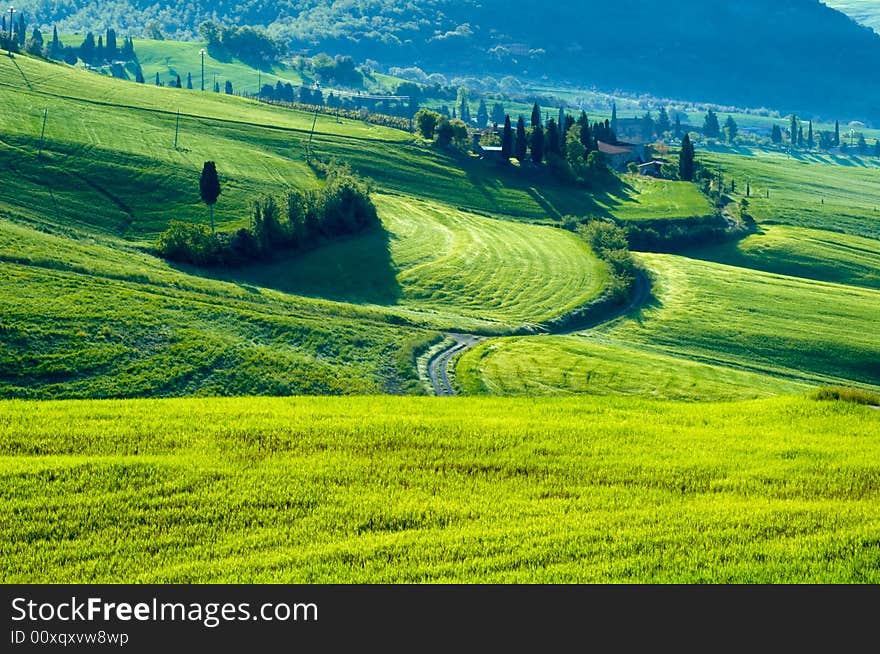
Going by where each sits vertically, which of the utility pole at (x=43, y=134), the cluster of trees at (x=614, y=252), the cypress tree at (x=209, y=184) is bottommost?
the cluster of trees at (x=614, y=252)

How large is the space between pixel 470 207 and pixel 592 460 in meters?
119

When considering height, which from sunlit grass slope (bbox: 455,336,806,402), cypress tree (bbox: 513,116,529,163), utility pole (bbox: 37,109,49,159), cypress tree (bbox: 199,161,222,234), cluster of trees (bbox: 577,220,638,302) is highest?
cypress tree (bbox: 513,116,529,163)

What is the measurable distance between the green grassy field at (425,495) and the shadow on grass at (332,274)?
5499 cm

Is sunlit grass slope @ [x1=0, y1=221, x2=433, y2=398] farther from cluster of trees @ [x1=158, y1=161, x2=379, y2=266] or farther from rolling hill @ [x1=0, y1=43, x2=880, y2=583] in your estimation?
cluster of trees @ [x1=158, y1=161, x2=379, y2=266]

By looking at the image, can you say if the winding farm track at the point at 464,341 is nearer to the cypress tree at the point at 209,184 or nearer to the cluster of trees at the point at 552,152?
the cypress tree at the point at 209,184

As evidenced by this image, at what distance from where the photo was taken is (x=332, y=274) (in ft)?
361

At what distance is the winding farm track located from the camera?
2921 inches

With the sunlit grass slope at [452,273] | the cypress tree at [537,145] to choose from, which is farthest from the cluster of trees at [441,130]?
the sunlit grass slope at [452,273]

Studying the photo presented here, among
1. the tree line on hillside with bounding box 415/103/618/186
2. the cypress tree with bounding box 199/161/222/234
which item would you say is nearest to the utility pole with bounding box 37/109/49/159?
the cypress tree with bounding box 199/161/222/234

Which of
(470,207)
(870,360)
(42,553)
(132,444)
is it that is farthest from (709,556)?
(470,207)

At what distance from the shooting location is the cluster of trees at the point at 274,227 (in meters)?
104

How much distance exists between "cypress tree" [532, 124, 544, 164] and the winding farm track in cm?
5648

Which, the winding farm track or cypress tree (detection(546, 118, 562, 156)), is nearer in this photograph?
the winding farm track
